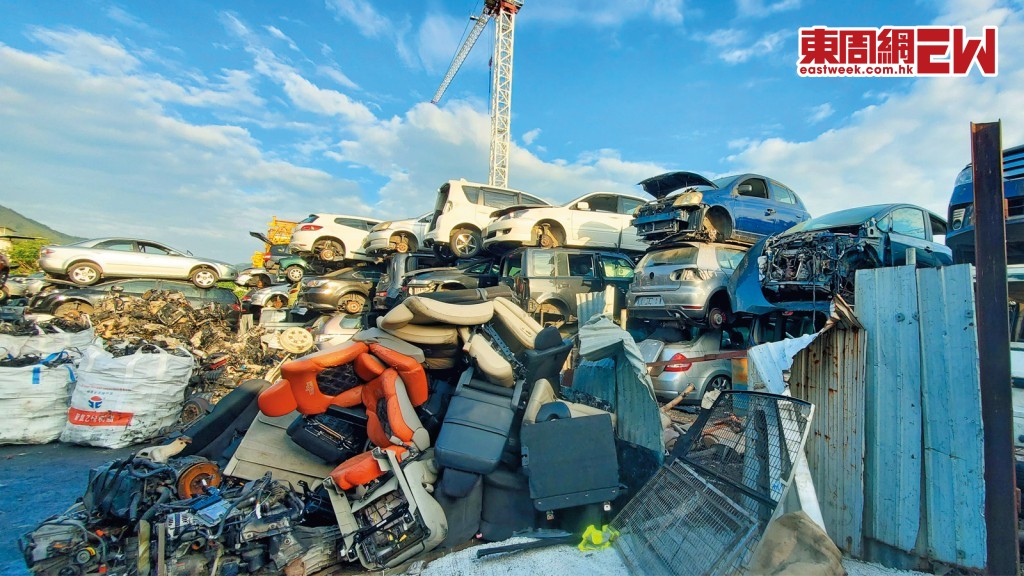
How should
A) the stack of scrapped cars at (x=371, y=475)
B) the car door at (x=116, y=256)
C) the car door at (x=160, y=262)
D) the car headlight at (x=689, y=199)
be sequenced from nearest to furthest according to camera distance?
1. the stack of scrapped cars at (x=371, y=475)
2. the car headlight at (x=689, y=199)
3. the car door at (x=116, y=256)
4. the car door at (x=160, y=262)

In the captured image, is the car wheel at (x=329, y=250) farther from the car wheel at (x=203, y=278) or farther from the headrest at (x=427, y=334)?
the headrest at (x=427, y=334)

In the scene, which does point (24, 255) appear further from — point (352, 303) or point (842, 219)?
→ point (842, 219)

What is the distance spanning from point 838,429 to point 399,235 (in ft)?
32.9

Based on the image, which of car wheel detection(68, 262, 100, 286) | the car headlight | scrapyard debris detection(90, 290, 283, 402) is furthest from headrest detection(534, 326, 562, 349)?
car wheel detection(68, 262, 100, 286)

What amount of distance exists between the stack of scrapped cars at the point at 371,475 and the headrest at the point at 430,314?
0.4 inches

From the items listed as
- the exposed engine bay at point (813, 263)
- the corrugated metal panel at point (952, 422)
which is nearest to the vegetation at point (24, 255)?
the exposed engine bay at point (813, 263)

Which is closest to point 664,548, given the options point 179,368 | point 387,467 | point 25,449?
point 387,467

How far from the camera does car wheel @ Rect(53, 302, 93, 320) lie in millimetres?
9594

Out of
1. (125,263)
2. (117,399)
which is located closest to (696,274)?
(117,399)

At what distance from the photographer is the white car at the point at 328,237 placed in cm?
1162

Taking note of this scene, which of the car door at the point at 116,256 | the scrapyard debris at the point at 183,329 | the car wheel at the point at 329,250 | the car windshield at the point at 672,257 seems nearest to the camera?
the car windshield at the point at 672,257

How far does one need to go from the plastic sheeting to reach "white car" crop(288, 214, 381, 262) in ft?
30.1

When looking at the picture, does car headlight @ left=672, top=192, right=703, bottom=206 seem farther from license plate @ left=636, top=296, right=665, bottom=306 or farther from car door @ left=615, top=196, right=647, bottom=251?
car door @ left=615, top=196, right=647, bottom=251

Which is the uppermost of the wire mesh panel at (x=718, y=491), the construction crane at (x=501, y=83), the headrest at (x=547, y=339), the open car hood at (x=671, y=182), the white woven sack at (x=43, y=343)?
the construction crane at (x=501, y=83)
